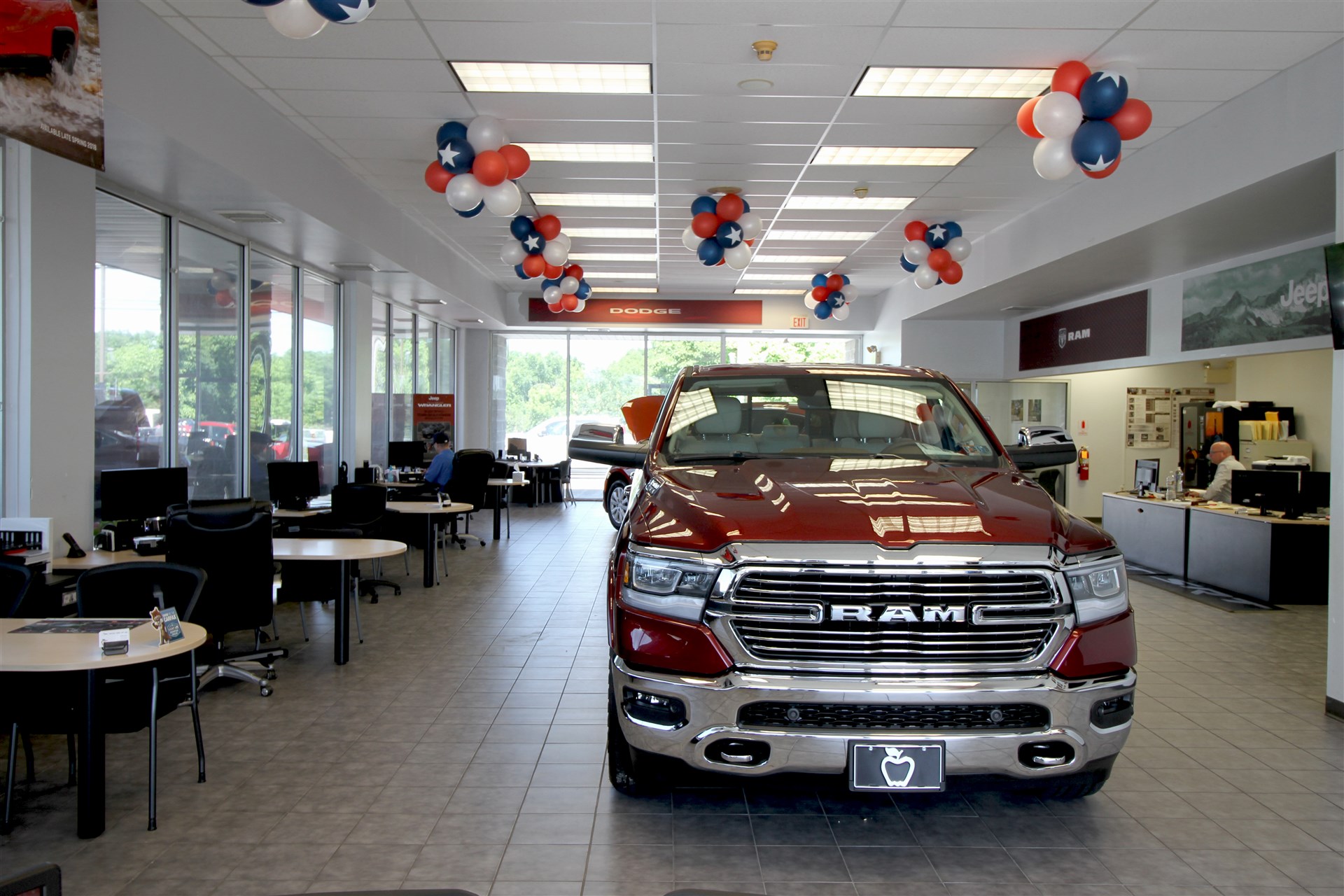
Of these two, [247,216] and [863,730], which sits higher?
[247,216]

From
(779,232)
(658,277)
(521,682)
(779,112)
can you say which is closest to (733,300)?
(658,277)

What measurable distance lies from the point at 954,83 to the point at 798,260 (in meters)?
6.72

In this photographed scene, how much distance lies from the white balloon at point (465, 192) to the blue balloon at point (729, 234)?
279cm

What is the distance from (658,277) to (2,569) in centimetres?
1168

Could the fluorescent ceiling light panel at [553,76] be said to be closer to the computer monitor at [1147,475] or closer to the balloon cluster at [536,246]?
the balloon cluster at [536,246]

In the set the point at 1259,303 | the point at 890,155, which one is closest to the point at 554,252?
the point at 890,155

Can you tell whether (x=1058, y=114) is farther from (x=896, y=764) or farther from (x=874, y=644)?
(x=896, y=764)

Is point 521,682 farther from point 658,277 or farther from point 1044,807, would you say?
point 658,277

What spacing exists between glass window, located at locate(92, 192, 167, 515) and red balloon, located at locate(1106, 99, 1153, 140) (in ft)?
21.4

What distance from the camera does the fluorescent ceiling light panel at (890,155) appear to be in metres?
7.40

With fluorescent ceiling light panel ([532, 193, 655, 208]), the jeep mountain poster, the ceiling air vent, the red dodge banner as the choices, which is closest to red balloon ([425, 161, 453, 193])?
the ceiling air vent

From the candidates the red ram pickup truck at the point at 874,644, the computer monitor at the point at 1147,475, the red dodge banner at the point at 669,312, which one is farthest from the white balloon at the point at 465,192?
the red dodge banner at the point at 669,312

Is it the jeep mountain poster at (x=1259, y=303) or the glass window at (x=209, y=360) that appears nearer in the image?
the jeep mountain poster at (x=1259, y=303)

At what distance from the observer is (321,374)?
10.6m
